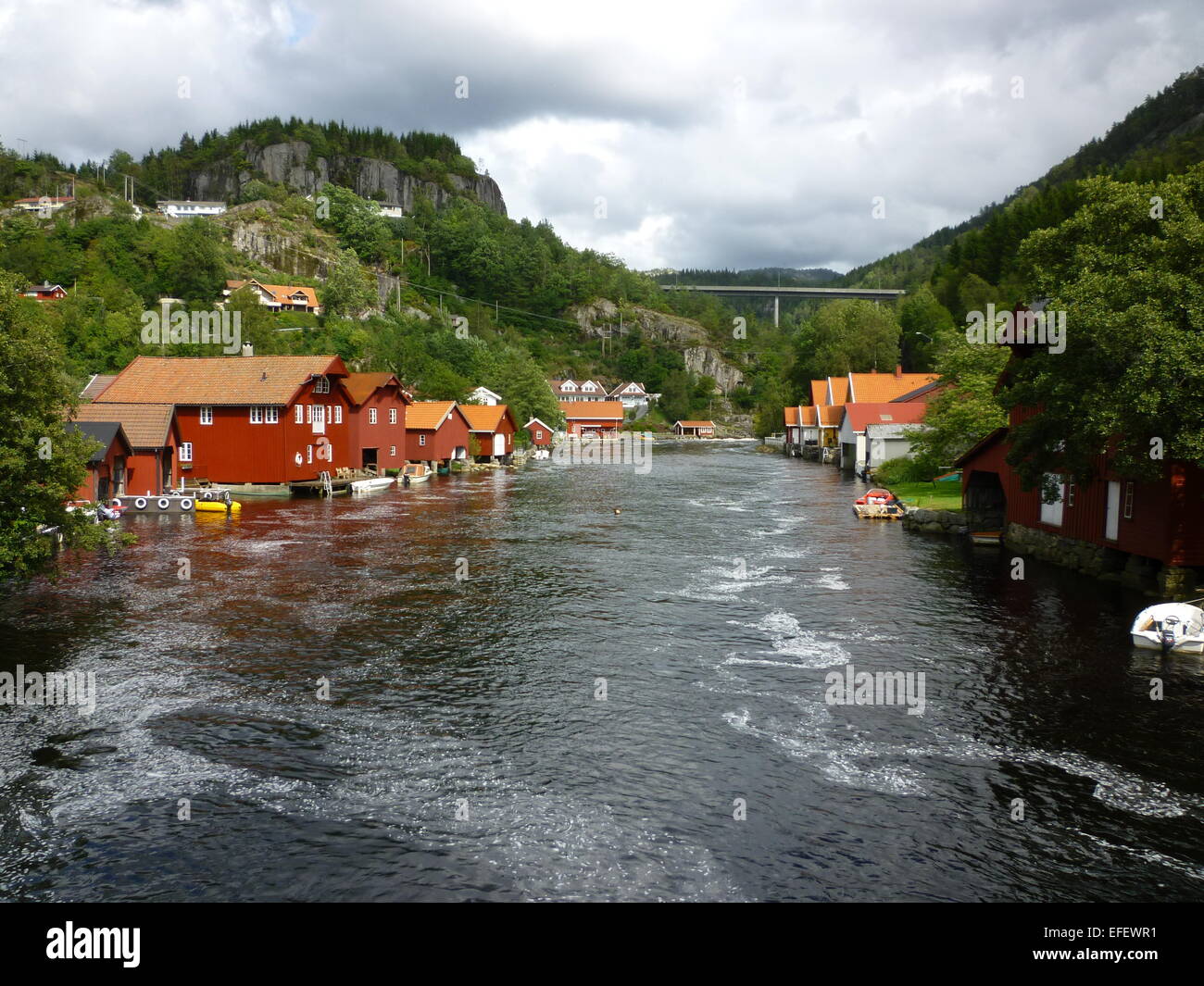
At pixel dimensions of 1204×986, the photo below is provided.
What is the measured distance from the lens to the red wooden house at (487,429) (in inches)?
3381

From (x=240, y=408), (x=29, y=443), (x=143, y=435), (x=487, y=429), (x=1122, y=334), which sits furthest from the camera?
(x=487, y=429)

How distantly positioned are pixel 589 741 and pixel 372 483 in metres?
49.5

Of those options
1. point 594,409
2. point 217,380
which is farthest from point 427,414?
point 594,409

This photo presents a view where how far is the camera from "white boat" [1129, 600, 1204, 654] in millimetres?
22297

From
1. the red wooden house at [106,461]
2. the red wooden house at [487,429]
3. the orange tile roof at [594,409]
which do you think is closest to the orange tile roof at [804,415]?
the red wooden house at [487,429]

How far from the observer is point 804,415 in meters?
118

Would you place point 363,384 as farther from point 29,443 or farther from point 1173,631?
point 1173,631

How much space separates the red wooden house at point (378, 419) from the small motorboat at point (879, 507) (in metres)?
37.4

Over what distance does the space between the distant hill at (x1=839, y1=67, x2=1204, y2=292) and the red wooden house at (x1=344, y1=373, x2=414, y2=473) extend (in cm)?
4883

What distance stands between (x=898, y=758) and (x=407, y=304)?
561 feet

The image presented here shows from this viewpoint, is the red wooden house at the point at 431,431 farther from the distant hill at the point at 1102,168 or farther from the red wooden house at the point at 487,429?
the distant hill at the point at 1102,168

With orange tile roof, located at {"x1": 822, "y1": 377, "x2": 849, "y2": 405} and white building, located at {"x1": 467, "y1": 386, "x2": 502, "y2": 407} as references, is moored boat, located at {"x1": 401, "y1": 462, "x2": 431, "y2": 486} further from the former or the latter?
orange tile roof, located at {"x1": 822, "y1": 377, "x2": 849, "y2": 405}

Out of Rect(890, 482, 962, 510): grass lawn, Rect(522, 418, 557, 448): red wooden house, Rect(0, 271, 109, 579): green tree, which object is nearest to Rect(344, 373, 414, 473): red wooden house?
Rect(522, 418, 557, 448): red wooden house
